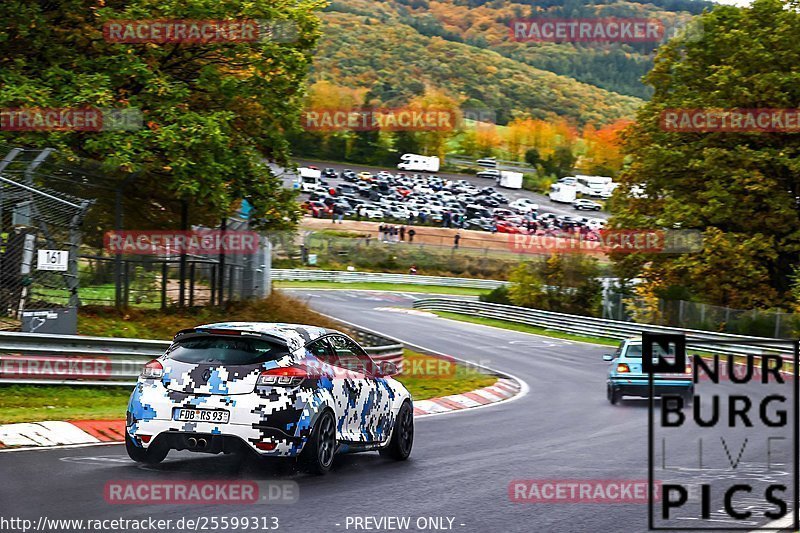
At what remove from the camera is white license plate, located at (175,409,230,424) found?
981cm

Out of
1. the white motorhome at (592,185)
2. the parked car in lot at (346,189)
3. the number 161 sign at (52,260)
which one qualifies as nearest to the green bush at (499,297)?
the number 161 sign at (52,260)

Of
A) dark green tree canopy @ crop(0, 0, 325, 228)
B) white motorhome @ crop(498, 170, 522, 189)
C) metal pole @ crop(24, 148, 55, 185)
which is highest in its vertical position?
white motorhome @ crop(498, 170, 522, 189)

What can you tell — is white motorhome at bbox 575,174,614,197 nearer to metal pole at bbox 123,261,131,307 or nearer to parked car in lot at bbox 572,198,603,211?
parked car in lot at bbox 572,198,603,211

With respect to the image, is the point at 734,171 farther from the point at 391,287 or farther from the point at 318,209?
the point at 318,209

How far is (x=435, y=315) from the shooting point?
55.7m

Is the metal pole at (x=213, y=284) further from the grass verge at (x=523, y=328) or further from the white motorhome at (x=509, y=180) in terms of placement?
the white motorhome at (x=509, y=180)

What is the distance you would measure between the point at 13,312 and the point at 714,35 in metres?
32.7

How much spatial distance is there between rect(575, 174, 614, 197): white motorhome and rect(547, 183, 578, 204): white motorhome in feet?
24.1

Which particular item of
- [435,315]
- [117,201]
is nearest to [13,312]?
[117,201]

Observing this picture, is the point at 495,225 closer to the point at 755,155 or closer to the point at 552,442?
the point at 755,155

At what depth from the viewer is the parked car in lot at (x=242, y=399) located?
9.82m

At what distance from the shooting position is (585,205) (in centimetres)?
12281

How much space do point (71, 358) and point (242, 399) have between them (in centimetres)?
804

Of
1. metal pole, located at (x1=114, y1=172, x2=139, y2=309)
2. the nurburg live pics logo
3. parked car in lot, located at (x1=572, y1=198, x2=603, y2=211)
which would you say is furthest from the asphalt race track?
parked car in lot, located at (x1=572, y1=198, x2=603, y2=211)
